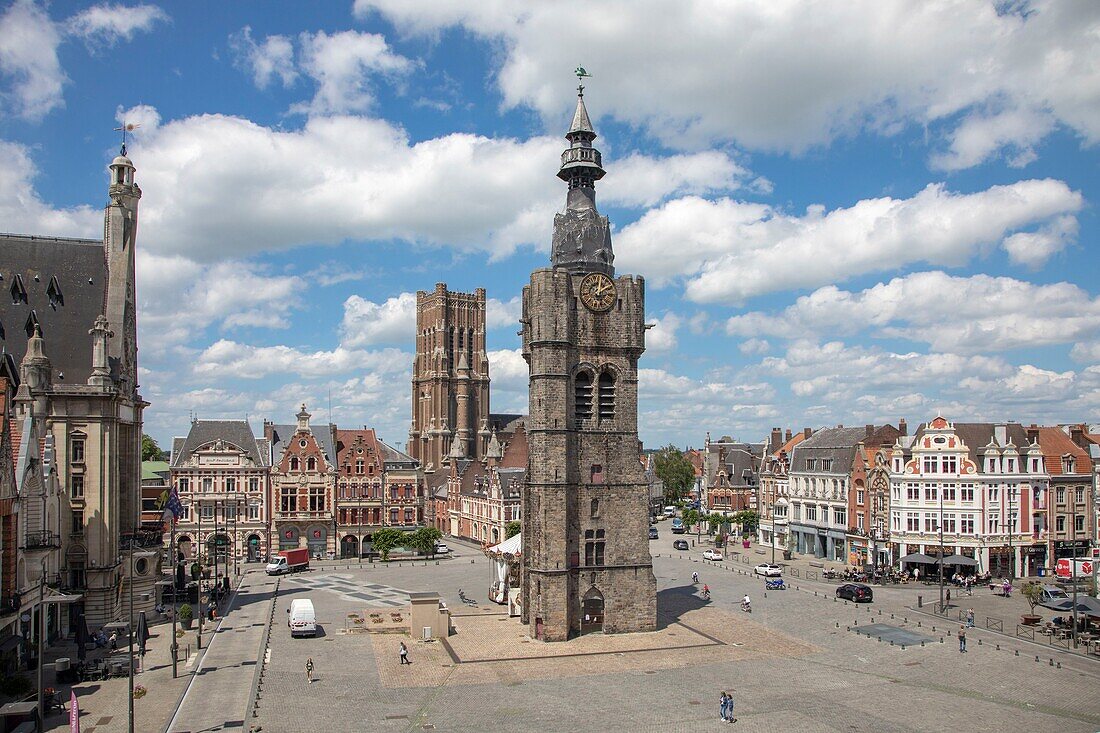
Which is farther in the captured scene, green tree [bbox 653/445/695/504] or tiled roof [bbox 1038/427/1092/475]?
green tree [bbox 653/445/695/504]

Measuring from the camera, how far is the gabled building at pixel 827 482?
81.0 m

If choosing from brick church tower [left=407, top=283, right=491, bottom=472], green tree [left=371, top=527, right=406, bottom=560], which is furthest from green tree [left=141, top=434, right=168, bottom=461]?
green tree [left=371, top=527, right=406, bottom=560]

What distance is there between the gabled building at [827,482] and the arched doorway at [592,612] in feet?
123

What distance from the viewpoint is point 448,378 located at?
146000mm

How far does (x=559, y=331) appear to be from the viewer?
50594 mm

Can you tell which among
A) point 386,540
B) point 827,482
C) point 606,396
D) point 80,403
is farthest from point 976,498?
point 80,403

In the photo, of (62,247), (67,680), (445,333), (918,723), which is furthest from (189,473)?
(918,723)

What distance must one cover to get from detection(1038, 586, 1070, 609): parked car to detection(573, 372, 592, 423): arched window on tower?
28.5 meters

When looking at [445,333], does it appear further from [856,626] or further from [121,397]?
[856,626]

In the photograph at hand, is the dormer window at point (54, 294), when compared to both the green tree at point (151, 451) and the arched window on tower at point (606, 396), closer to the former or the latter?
the arched window on tower at point (606, 396)

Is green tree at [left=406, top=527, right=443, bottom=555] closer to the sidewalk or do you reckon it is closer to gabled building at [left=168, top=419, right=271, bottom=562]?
gabled building at [left=168, top=419, right=271, bottom=562]

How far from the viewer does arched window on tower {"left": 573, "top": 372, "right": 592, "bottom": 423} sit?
2030 inches

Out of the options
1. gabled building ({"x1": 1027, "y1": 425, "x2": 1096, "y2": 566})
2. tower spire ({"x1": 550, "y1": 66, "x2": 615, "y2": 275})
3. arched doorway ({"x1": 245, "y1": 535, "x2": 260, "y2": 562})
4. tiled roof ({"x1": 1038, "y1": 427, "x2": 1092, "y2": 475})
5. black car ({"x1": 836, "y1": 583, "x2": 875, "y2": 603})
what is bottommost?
arched doorway ({"x1": 245, "y1": 535, "x2": 260, "y2": 562})

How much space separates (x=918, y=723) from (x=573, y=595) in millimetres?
20496
